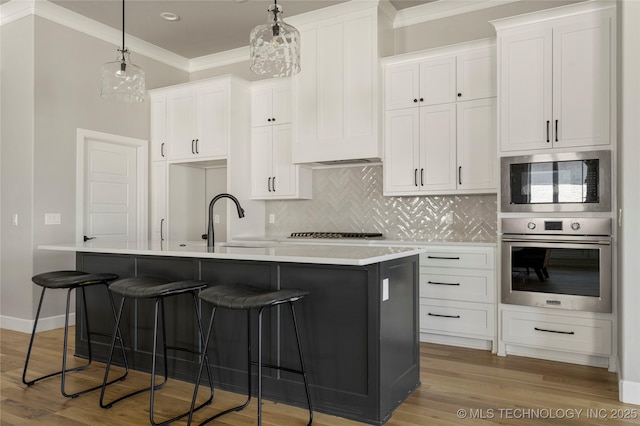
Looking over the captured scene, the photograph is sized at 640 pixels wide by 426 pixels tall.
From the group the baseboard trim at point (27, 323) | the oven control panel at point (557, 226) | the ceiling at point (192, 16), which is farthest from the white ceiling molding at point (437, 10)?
the baseboard trim at point (27, 323)

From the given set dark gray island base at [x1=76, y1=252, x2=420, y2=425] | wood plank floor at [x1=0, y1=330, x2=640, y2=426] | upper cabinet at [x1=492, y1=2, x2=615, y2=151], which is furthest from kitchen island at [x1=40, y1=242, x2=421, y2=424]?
upper cabinet at [x1=492, y1=2, x2=615, y2=151]

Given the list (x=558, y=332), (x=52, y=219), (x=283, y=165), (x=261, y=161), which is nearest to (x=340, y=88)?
(x=283, y=165)

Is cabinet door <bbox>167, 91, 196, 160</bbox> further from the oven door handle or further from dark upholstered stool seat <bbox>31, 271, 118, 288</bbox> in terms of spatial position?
the oven door handle

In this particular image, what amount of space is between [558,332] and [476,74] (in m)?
2.23

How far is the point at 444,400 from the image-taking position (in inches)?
109

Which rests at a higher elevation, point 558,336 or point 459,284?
point 459,284

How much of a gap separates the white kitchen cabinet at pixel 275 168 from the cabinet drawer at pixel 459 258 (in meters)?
1.73

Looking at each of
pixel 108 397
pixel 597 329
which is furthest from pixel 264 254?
pixel 597 329

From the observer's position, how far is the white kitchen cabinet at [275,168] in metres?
5.16

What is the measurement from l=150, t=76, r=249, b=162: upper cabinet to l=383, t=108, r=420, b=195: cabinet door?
71.3 inches

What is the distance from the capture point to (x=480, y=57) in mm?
4066
